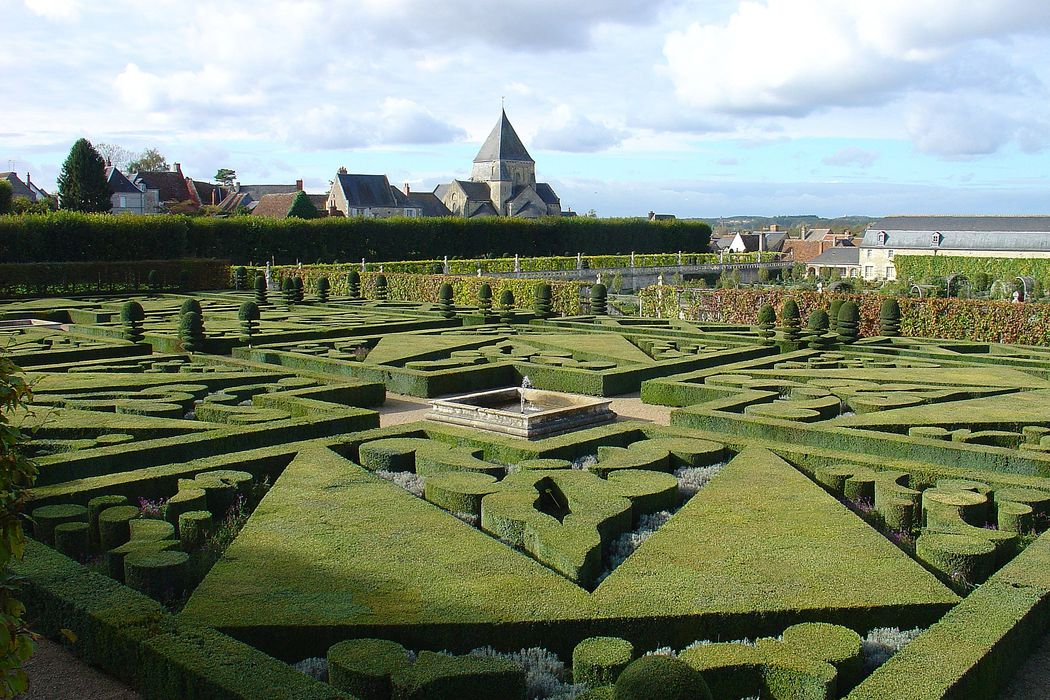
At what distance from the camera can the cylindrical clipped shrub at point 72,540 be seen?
7.30 m

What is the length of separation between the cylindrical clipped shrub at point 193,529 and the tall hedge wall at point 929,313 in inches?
692

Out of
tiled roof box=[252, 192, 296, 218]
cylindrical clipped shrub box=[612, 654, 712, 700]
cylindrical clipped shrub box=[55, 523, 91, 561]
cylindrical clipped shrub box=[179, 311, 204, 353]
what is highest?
tiled roof box=[252, 192, 296, 218]

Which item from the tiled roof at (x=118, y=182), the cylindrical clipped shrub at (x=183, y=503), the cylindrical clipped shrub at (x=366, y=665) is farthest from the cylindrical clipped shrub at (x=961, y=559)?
the tiled roof at (x=118, y=182)

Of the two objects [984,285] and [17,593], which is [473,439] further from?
[984,285]

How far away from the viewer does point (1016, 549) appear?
739 cm

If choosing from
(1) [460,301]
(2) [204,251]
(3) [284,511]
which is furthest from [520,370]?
(2) [204,251]

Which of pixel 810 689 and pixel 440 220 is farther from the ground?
pixel 440 220

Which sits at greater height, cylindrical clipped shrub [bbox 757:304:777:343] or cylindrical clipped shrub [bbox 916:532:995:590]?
cylindrical clipped shrub [bbox 757:304:777:343]

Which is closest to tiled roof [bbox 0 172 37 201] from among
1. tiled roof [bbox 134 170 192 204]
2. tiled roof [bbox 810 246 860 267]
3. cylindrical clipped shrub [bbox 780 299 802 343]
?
tiled roof [bbox 134 170 192 204]

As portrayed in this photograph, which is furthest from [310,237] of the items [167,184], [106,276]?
[167,184]

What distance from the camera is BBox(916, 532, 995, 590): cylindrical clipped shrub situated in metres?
6.89

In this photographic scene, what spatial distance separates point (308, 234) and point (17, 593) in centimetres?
4164

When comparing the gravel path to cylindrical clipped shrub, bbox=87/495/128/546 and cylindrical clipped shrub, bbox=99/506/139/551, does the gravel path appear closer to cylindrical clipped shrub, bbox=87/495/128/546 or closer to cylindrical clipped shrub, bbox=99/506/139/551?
cylindrical clipped shrub, bbox=99/506/139/551

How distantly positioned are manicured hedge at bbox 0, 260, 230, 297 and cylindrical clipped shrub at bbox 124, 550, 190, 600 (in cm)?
3101
